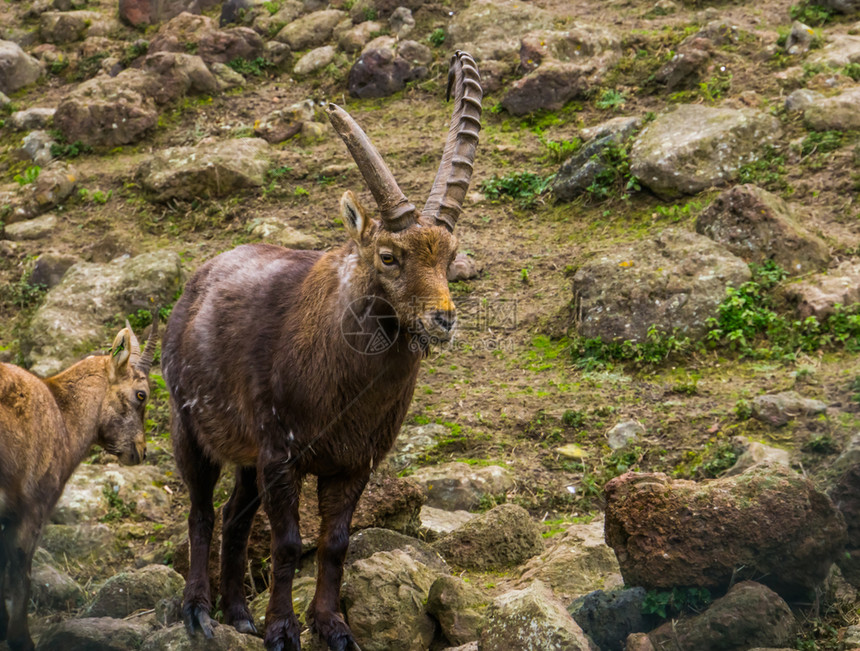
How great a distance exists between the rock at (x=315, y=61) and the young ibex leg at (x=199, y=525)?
10.9 meters

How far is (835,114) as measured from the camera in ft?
36.8

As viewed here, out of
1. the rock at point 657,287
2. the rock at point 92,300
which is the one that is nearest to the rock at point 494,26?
the rock at point 657,287

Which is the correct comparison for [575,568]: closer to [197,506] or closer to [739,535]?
[739,535]

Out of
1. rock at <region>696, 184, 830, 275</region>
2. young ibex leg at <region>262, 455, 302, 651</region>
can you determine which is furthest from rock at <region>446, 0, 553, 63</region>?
young ibex leg at <region>262, 455, 302, 651</region>

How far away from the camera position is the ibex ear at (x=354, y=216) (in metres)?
5.67

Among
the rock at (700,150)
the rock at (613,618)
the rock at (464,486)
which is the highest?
the rock at (700,150)

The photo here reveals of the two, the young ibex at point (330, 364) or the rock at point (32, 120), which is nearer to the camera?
the young ibex at point (330, 364)

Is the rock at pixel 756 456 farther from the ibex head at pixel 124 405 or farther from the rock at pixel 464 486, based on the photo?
the ibex head at pixel 124 405

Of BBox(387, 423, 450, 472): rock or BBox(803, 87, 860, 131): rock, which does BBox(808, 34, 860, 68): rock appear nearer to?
BBox(803, 87, 860, 131): rock

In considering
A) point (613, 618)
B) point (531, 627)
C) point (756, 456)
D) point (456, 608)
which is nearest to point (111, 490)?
point (456, 608)

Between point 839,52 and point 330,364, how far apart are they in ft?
33.8

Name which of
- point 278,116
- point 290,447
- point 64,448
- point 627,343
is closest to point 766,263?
point 627,343

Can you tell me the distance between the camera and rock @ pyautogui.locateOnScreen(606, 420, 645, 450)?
852 centimetres

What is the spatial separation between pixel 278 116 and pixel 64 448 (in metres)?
8.80
